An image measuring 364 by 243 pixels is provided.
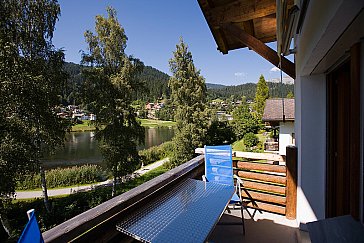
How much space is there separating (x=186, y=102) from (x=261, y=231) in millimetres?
12787

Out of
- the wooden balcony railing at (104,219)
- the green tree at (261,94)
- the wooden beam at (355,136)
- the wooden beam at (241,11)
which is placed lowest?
the wooden balcony railing at (104,219)

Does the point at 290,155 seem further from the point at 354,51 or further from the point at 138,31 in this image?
the point at 138,31

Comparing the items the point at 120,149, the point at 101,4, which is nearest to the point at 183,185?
the point at 120,149

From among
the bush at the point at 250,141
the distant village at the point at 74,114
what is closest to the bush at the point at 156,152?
the bush at the point at 250,141

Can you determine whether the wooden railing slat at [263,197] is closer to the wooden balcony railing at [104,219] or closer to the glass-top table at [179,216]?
the glass-top table at [179,216]

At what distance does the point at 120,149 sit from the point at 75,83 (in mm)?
3576

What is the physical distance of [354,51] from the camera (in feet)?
3.53

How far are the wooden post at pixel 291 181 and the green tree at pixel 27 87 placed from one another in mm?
6763

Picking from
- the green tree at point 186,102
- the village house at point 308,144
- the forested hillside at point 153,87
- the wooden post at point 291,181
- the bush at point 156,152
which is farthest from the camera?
the bush at point 156,152

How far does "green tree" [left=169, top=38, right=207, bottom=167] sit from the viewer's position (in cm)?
1442

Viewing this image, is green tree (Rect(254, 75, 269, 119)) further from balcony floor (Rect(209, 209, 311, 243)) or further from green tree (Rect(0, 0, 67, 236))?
balcony floor (Rect(209, 209, 311, 243))

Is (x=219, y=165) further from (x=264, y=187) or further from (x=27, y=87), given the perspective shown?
(x=27, y=87)

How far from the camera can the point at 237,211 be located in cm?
308

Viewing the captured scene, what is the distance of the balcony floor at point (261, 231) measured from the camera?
241 cm
